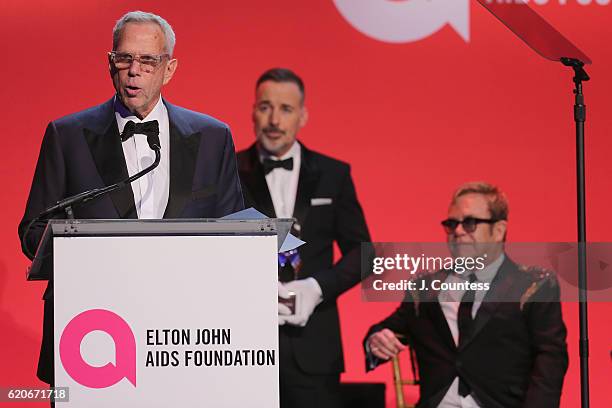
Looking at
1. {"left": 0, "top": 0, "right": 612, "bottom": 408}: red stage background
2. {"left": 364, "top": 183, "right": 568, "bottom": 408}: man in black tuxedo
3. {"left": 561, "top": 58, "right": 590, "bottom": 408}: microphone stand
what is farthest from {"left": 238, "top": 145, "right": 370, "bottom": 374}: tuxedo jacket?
{"left": 561, "top": 58, "right": 590, "bottom": 408}: microphone stand

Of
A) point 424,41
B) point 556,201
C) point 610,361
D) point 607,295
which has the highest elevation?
point 424,41

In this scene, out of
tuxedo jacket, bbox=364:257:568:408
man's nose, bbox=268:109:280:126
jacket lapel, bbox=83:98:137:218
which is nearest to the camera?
jacket lapel, bbox=83:98:137:218

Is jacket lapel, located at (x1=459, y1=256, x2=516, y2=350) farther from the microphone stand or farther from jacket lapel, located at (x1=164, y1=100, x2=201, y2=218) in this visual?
jacket lapel, located at (x1=164, y1=100, x2=201, y2=218)

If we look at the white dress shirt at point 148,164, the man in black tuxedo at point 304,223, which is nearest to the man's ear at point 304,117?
the man in black tuxedo at point 304,223

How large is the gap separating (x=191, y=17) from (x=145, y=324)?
2.67m

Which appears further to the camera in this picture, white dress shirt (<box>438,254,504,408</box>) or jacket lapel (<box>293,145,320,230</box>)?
jacket lapel (<box>293,145,320,230</box>)

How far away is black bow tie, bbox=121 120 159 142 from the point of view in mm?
3455

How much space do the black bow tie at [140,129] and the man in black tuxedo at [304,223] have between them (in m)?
1.41

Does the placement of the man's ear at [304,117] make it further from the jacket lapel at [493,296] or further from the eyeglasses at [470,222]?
the jacket lapel at [493,296]

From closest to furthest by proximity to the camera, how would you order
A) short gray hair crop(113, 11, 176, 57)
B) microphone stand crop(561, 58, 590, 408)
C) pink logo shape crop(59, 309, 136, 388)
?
pink logo shape crop(59, 309, 136, 388), short gray hair crop(113, 11, 176, 57), microphone stand crop(561, 58, 590, 408)

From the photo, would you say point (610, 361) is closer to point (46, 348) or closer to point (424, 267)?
point (424, 267)

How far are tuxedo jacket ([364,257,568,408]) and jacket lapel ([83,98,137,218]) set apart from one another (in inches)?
62.6

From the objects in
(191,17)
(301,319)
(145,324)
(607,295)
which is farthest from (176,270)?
(607,295)

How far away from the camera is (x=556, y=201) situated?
5246 mm
